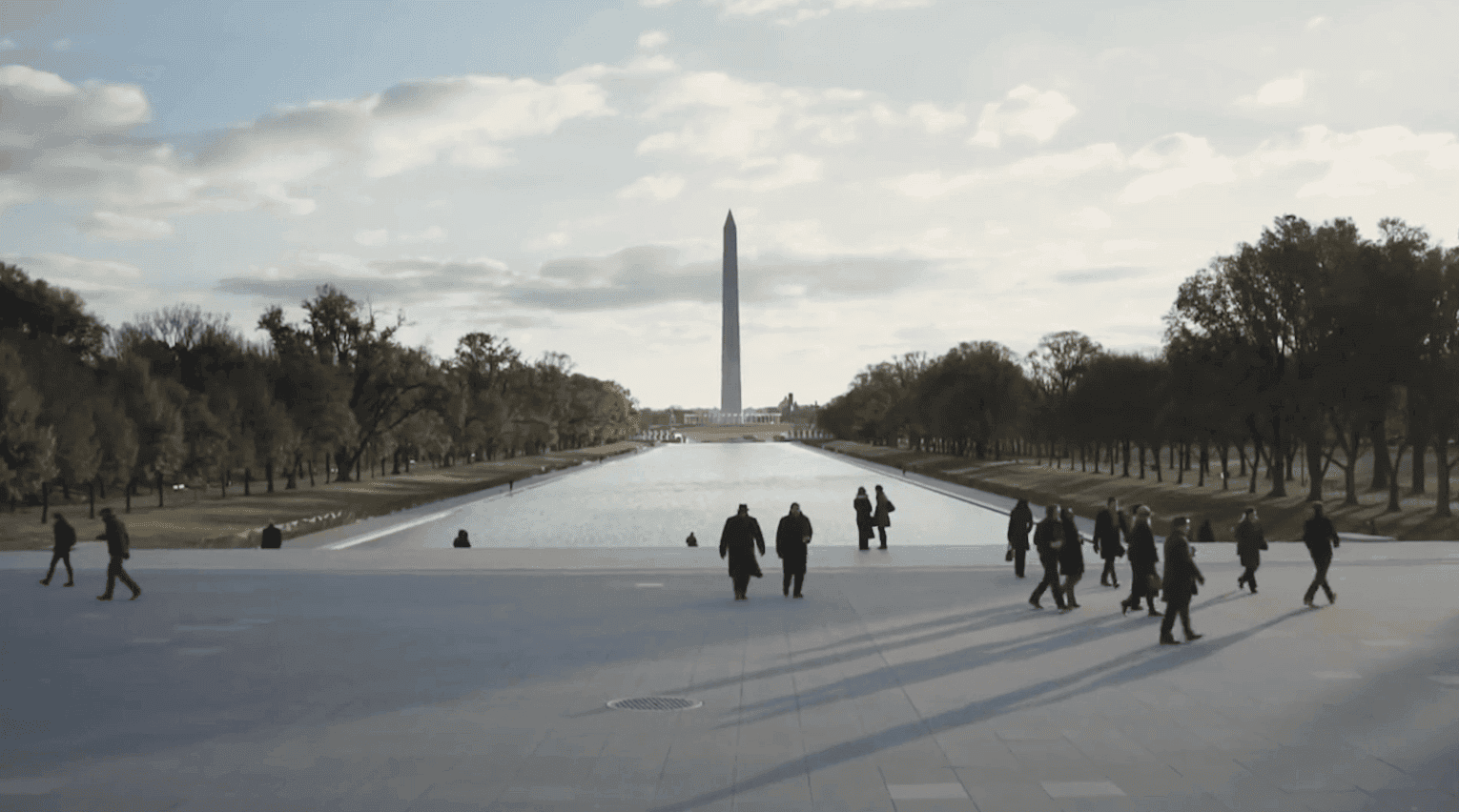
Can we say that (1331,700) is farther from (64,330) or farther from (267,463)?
(64,330)

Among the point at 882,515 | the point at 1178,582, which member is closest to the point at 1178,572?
the point at 1178,582

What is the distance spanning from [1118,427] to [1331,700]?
6682 centimetres

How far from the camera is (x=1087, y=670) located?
12.5m

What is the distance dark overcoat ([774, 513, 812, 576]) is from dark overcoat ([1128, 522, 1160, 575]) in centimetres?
499

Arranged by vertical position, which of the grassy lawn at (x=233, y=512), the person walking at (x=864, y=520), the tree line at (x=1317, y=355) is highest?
the tree line at (x=1317, y=355)

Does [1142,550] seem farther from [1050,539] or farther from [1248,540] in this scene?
[1248,540]

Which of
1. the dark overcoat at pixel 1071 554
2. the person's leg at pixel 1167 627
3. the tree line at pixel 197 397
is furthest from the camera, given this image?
the tree line at pixel 197 397

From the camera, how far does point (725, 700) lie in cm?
1106

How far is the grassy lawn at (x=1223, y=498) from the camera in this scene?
41.9m

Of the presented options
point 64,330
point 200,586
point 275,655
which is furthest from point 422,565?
point 64,330

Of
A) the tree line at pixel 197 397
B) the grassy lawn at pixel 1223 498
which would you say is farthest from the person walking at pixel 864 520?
the tree line at pixel 197 397

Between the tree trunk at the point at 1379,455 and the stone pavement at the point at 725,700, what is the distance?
34.7 m

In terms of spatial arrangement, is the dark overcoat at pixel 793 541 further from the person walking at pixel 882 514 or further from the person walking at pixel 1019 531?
the person walking at pixel 882 514

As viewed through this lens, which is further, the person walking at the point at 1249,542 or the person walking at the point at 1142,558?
the person walking at the point at 1249,542
